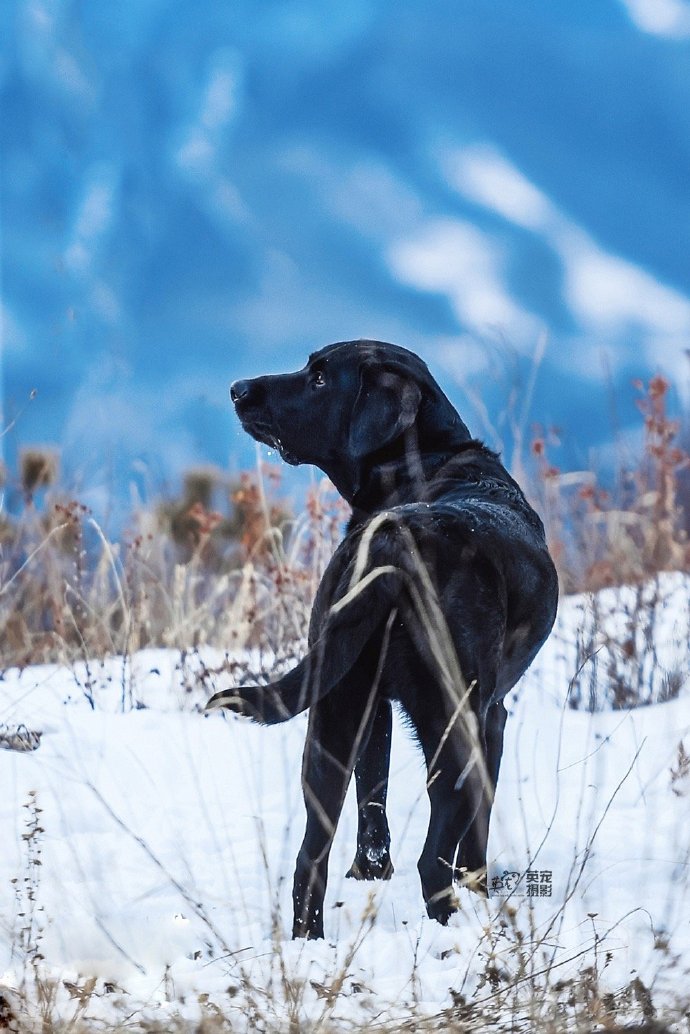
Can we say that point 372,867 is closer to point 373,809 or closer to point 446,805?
point 373,809

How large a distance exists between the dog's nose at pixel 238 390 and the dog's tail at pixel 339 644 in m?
1.30

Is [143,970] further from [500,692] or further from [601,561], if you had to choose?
[601,561]

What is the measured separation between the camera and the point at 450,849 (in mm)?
2654

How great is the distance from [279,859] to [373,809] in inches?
23.6

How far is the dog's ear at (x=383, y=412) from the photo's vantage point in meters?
3.32

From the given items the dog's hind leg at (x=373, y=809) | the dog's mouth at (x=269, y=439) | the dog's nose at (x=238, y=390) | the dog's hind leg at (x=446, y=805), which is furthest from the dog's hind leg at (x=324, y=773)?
the dog's nose at (x=238, y=390)

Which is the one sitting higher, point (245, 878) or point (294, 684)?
point (294, 684)

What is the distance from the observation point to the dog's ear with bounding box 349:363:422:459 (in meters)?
3.32

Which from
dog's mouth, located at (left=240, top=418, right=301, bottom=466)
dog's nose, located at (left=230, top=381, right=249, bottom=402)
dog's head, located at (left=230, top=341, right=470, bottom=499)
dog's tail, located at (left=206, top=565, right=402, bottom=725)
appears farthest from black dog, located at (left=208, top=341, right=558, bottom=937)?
dog's nose, located at (left=230, top=381, right=249, bottom=402)

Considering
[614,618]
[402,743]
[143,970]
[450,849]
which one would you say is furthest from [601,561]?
[143,970]

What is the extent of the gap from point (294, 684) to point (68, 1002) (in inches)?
31.1

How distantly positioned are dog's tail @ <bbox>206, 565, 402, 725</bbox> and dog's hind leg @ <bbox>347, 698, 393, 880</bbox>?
0.58m

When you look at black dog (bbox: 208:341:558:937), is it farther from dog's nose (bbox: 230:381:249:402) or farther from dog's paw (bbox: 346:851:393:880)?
dog's nose (bbox: 230:381:249:402)

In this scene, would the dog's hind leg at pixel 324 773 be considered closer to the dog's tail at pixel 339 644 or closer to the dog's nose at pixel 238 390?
the dog's tail at pixel 339 644
